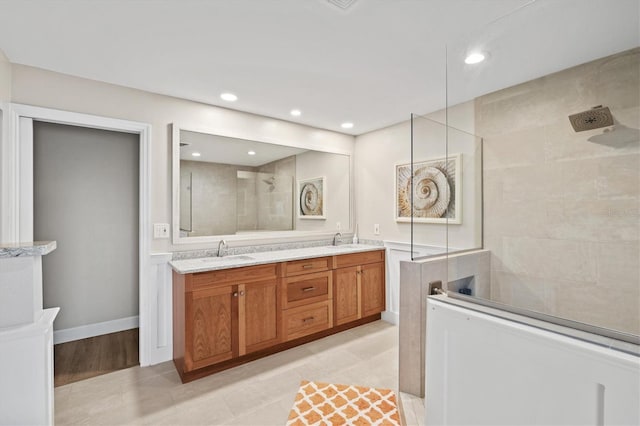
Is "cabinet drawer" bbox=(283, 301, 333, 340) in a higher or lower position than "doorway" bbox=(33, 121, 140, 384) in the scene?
lower

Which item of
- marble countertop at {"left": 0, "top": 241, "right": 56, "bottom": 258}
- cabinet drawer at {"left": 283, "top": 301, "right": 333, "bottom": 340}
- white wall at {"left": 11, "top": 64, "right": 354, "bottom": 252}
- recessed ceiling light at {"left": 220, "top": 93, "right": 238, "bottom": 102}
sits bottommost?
cabinet drawer at {"left": 283, "top": 301, "right": 333, "bottom": 340}

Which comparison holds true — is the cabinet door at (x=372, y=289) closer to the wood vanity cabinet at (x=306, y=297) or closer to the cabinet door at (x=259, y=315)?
the wood vanity cabinet at (x=306, y=297)

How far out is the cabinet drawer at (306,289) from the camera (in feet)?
9.25

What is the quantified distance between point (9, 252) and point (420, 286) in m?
2.17

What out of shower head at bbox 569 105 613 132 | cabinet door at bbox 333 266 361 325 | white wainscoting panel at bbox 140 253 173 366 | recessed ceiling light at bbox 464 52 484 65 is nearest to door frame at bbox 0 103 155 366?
white wainscoting panel at bbox 140 253 173 366

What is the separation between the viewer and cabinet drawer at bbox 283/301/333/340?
2815mm

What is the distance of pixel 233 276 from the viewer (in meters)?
2.49

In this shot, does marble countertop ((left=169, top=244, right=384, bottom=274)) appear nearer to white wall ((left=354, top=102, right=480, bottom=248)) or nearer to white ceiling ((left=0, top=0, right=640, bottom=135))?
white wall ((left=354, top=102, right=480, bottom=248))

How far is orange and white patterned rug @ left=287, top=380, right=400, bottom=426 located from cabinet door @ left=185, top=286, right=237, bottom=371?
2.30ft

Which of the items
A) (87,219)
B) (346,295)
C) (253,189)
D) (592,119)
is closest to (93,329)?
(87,219)

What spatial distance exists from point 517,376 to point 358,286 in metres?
2.22

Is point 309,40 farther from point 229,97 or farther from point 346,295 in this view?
point 346,295

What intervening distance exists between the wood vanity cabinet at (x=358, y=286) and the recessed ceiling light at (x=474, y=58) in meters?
2.05

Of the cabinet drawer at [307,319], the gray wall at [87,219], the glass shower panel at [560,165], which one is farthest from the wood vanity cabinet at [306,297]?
the gray wall at [87,219]
